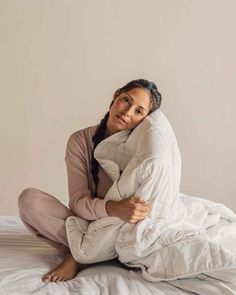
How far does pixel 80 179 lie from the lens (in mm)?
1501

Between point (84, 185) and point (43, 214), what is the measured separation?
165 mm

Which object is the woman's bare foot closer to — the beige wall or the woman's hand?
the woman's hand

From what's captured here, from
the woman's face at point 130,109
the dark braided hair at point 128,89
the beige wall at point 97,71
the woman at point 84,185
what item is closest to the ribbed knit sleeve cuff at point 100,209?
the woman at point 84,185

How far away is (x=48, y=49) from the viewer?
2.37 metres

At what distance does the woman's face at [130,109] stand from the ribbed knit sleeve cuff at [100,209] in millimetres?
264

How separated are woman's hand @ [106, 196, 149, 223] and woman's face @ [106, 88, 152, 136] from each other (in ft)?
0.93

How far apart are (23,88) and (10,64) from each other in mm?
140

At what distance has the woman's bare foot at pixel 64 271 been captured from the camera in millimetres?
1291

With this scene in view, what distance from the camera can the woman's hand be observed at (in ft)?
4.16

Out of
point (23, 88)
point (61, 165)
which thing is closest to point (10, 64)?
point (23, 88)

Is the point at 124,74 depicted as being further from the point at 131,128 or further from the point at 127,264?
the point at 127,264

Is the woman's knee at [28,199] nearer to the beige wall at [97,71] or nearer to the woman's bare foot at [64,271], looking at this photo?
the woman's bare foot at [64,271]

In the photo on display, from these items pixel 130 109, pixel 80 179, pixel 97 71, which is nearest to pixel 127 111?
pixel 130 109

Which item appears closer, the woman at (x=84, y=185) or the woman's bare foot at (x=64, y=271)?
the woman's bare foot at (x=64, y=271)
